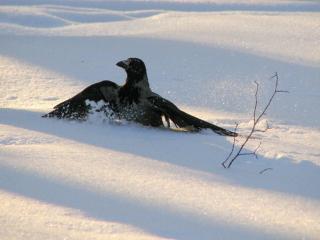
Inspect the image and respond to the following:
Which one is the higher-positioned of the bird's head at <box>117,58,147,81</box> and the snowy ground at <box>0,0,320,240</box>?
the bird's head at <box>117,58,147,81</box>

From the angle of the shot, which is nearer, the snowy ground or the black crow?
the snowy ground

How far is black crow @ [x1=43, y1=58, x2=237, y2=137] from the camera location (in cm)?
429

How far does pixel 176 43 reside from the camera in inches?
269

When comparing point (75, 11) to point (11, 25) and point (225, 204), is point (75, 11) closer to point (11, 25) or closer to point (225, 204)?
point (11, 25)

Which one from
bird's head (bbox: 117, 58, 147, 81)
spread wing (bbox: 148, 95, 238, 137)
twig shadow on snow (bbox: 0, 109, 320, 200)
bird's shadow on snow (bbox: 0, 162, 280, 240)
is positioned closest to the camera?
bird's shadow on snow (bbox: 0, 162, 280, 240)

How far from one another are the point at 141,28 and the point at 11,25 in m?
1.35

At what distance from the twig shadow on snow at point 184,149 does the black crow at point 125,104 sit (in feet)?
0.27

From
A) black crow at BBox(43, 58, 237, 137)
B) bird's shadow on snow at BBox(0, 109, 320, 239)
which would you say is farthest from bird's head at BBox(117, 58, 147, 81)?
bird's shadow on snow at BBox(0, 109, 320, 239)

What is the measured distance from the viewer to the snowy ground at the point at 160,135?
275cm

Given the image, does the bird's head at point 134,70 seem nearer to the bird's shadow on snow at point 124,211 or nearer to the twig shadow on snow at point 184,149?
the twig shadow on snow at point 184,149

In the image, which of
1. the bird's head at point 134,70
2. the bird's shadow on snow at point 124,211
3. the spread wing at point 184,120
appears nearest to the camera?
the bird's shadow on snow at point 124,211

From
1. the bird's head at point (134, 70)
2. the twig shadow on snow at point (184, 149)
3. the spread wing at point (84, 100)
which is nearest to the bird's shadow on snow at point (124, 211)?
the twig shadow on snow at point (184, 149)

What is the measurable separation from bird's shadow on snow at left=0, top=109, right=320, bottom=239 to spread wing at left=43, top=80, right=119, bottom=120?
0.38ft

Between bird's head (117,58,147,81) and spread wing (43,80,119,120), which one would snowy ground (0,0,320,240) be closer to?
spread wing (43,80,119,120)
